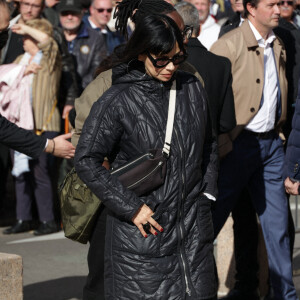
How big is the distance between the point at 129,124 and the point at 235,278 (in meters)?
2.69

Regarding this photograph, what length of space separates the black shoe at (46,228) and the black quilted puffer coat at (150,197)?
4742 mm

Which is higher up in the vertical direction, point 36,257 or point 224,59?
point 224,59

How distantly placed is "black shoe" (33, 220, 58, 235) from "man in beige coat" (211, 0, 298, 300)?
3343 millimetres

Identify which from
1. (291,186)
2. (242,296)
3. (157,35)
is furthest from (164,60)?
(242,296)

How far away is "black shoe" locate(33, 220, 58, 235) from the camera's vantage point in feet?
29.6

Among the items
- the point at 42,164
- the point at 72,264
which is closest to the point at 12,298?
the point at 72,264

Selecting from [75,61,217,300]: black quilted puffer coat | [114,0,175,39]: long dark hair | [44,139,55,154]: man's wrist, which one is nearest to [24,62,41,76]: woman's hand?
Answer: [44,139,55,154]: man's wrist

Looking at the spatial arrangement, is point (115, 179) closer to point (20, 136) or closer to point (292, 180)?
point (20, 136)

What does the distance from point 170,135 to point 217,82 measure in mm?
1452

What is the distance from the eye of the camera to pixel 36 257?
8.00 meters

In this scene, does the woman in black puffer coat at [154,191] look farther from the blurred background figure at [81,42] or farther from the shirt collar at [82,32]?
the shirt collar at [82,32]

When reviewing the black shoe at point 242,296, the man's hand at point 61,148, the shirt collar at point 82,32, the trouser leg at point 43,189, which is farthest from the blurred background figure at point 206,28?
the man's hand at point 61,148

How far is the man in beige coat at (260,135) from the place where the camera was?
6008mm

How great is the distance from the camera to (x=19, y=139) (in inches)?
215
